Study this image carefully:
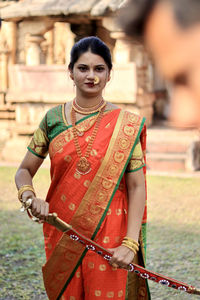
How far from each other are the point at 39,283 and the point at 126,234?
5.06 feet

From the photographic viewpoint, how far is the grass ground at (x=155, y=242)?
9.76 feet

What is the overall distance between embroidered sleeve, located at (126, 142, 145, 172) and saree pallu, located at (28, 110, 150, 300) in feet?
0.06

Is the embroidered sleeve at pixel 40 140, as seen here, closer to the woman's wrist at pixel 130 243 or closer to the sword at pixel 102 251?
the sword at pixel 102 251

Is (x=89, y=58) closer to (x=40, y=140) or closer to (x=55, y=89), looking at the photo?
(x=40, y=140)

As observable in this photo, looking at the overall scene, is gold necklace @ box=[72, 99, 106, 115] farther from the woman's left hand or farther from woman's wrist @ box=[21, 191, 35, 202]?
the woman's left hand

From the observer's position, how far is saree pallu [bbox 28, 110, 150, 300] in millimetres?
1677

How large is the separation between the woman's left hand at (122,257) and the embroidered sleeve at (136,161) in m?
0.28

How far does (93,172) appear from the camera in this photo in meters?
1.69

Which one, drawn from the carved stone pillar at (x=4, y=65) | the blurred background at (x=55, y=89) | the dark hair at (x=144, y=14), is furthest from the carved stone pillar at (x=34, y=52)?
the dark hair at (x=144, y=14)

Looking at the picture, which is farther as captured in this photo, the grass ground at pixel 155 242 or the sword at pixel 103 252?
the grass ground at pixel 155 242

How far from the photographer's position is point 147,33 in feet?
1.24

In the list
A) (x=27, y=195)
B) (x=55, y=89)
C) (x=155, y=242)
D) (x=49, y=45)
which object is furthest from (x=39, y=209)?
(x=49, y=45)

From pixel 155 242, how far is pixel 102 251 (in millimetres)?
2331

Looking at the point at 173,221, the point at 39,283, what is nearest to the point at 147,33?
the point at 39,283
